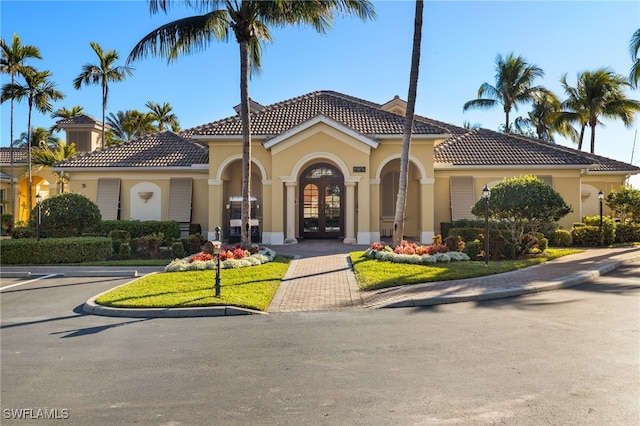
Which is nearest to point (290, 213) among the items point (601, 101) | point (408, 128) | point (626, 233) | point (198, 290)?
point (408, 128)

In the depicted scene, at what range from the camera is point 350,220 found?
19859mm

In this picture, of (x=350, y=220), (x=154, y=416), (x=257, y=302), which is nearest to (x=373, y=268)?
(x=257, y=302)

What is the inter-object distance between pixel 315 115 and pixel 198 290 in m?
12.0

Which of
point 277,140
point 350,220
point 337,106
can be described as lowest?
point 350,220

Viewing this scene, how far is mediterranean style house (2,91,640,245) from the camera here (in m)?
19.7

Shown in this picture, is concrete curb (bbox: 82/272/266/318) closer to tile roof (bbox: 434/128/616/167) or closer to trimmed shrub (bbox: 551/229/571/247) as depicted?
trimmed shrub (bbox: 551/229/571/247)

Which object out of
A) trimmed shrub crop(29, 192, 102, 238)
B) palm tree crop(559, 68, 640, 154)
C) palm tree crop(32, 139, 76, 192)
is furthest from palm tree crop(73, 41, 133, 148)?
palm tree crop(559, 68, 640, 154)

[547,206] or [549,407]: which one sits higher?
[547,206]

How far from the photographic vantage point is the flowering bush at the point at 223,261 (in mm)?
12766

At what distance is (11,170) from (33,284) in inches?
1005

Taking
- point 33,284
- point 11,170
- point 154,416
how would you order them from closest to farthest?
1. point 154,416
2. point 33,284
3. point 11,170

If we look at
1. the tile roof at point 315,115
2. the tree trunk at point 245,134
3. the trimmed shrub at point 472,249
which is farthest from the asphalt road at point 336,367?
the tile roof at point 315,115

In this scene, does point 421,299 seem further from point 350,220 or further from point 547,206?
point 350,220

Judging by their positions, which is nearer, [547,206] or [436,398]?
[436,398]
